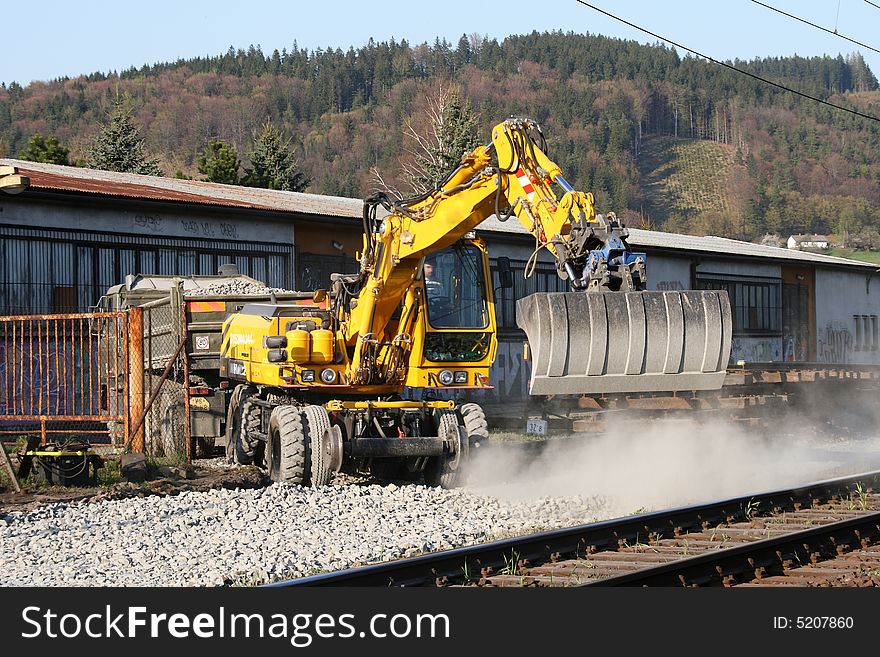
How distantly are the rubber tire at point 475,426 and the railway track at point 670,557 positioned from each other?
389cm

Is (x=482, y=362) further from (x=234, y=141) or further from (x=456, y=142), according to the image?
(x=234, y=141)

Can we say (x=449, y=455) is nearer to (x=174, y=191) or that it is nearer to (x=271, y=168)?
(x=174, y=191)

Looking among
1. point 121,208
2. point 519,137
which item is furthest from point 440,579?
point 121,208

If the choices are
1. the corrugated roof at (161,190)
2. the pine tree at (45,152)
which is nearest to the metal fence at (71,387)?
the corrugated roof at (161,190)

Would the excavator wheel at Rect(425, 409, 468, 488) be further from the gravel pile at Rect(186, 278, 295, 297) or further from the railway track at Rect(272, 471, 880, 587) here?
the gravel pile at Rect(186, 278, 295, 297)

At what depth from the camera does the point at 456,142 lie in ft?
220

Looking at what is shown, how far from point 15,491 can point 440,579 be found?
24.9ft

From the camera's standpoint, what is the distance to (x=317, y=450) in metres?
14.1

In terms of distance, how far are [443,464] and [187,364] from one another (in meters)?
5.09

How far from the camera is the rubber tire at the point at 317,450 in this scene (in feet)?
46.0

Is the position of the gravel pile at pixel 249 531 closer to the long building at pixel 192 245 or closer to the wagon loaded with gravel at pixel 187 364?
the wagon loaded with gravel at pixel 187 364

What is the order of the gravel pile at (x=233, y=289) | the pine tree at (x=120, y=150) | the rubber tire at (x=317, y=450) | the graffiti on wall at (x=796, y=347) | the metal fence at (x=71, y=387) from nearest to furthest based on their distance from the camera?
the rubber tire at (x=317, y=450) → the metal fence at (x=71, y=387) → the gravel pile at (x=233, y=289) → the graffiti on wall at (x=796, y=347) → the pine tree at (x=120, y=150)

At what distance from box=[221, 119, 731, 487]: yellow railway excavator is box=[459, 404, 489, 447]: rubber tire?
0.03m

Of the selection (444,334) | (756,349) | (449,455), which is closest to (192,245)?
(444,334)
